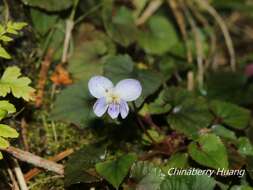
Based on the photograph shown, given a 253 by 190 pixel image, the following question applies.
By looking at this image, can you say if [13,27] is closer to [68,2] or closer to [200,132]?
[68,2]

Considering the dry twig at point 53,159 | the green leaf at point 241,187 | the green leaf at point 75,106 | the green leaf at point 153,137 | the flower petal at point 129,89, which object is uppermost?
the flower petal at point 129,89

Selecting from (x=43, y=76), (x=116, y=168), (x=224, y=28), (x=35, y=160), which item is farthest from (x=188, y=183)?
(x=224, y=28)

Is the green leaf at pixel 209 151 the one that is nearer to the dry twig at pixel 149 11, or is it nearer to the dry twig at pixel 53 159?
the dry twig at pixel 53 159

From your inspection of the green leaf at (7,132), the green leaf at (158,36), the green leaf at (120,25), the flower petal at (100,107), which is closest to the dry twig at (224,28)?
the green leaf at (158,36)

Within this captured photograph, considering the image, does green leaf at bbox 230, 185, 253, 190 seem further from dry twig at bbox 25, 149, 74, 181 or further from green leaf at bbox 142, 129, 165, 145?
dry twig at bbox 25, 149, 74, 181

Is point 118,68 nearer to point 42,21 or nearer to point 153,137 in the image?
point 153,137

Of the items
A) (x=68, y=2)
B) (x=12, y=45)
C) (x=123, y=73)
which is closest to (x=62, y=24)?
(x=68, y=2)
